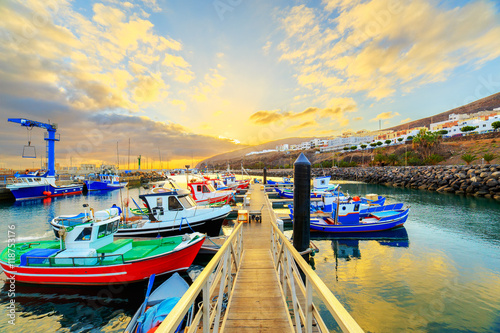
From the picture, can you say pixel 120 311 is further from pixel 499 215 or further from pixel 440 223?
pixel 499 215

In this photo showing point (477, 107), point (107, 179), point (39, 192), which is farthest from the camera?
point (477, 107)

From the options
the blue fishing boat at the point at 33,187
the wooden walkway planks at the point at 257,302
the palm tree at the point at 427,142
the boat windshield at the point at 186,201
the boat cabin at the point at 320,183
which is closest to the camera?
the wooden walkway planks at the point at 257,302

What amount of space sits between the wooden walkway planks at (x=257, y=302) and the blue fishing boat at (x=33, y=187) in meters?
47.4

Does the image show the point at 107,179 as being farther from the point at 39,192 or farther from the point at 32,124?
the point at 32,124

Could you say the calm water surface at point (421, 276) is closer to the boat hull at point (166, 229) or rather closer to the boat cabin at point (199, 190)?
the boat hull at point (166, 229)

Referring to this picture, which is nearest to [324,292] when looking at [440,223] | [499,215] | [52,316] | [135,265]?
[135,265]

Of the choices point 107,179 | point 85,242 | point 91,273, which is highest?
point 107,179

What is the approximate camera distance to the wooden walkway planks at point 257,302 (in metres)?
3.81

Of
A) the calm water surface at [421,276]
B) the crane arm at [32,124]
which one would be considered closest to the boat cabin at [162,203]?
the calm water surface at [421,276]

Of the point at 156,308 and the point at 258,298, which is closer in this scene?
the point at 258,298

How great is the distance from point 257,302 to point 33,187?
49823 millimetres

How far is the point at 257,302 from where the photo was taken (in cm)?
454

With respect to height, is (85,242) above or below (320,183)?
below

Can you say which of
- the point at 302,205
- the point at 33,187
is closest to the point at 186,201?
the point at 302,205
